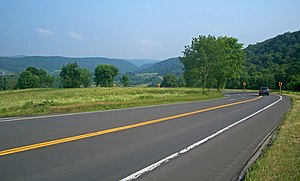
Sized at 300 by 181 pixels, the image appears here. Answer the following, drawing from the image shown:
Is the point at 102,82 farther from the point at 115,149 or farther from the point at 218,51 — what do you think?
the point at 115,149

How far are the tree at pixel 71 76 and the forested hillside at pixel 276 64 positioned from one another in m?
67.8

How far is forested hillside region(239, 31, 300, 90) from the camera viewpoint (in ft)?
299

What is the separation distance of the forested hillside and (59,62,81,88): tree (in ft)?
222

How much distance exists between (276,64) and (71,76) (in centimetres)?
8231

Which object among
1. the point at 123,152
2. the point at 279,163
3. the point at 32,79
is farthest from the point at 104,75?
the point at 279,163

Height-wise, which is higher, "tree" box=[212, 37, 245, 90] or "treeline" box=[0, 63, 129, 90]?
"tree" box=[212, 37, 245, 90]

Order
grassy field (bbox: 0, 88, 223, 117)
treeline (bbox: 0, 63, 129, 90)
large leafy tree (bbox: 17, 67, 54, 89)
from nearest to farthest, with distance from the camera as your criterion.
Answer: grassy field (bbox: 0, 88, 223, 117)
large leafy tree (bbox: 17, 67, 54, 89)
treeline (bbox: 0, 63, 129, 90)

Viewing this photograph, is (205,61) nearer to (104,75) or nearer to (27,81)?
(104,75)

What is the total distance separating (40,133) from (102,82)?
124 m

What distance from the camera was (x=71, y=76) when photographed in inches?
5128

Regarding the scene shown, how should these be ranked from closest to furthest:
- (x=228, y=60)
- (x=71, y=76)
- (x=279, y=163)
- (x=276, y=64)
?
1. (x=279, y=163)
2. (x=228, y=60)
3. (x=276, y=64)
4. (x=71, y=76)

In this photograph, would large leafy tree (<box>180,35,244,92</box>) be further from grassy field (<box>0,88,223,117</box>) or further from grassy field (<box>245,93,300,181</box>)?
grassy field (<box>245,93,300,181</box>)

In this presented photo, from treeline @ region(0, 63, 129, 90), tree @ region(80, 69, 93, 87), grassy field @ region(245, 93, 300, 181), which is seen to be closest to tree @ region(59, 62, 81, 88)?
treeline @ region(0, 63, 129, 90)

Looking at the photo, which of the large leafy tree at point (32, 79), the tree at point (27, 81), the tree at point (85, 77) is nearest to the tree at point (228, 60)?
the tree at point (85, 77)
